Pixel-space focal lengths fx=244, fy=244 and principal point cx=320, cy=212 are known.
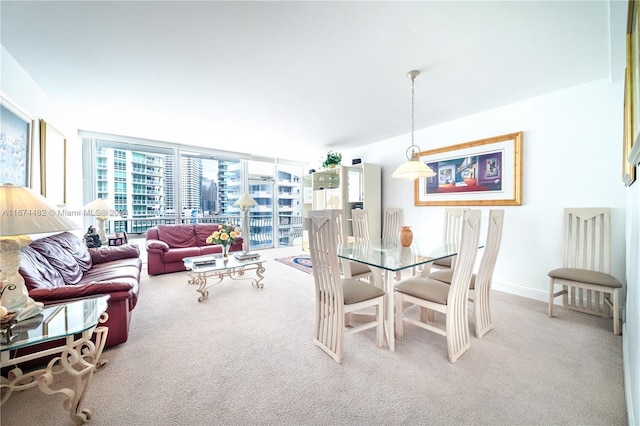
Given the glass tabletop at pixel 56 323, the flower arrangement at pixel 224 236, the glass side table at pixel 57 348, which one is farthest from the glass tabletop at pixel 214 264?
the glass side table at pixel 57 348

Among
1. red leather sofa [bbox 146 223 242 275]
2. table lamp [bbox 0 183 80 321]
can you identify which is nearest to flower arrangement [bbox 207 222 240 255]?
red leather sofa [bbox 146 223 242 275]

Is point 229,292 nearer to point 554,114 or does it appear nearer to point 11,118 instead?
point 11,118

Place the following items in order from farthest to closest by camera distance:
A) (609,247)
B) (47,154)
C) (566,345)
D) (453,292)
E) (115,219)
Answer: (115,219) < (47,154) < (609,247) < (566,345) < (453,292)

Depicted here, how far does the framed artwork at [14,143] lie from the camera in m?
1.96

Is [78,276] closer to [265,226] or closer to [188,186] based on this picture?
[188,186]

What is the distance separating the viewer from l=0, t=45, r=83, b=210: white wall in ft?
6.83

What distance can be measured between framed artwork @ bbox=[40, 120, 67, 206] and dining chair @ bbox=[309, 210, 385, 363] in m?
3.06

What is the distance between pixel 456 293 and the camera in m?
1.79

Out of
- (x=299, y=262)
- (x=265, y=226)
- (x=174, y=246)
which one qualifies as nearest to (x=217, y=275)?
(x=174, y=246)

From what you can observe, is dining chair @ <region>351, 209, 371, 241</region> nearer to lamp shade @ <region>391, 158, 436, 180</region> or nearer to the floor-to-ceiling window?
lamp shade @ <region>391, 158, 436, 180</region>

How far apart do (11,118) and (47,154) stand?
77 centimetres

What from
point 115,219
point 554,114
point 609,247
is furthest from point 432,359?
point 115,219

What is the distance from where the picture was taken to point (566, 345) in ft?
6.43

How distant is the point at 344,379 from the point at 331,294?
53cm
